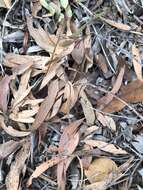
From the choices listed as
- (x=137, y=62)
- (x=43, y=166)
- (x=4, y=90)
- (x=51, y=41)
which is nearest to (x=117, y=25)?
(x=137, y=62)

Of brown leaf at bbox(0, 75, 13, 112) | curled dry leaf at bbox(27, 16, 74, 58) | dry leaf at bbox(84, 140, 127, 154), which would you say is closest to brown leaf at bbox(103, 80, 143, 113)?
A: dry leaf at bbox(84, 140, 127, 154)

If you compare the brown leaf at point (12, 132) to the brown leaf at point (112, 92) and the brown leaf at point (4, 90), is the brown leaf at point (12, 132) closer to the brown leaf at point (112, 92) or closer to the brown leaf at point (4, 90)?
the brown leaf at point (4, 90)

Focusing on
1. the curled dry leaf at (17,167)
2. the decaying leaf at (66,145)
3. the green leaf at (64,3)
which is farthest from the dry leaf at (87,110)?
the green leaf at (64,3)

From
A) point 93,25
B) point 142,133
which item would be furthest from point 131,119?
point 93,25

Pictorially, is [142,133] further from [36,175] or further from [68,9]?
[68,9]

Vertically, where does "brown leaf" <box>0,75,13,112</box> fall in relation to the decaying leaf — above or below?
above

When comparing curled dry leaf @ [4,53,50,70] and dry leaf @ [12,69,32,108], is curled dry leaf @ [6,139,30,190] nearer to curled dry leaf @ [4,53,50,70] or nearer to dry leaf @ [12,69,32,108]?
dry leaf @ [12,69,32,108]

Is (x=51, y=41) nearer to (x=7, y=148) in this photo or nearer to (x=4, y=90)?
(x=4, y=90)
